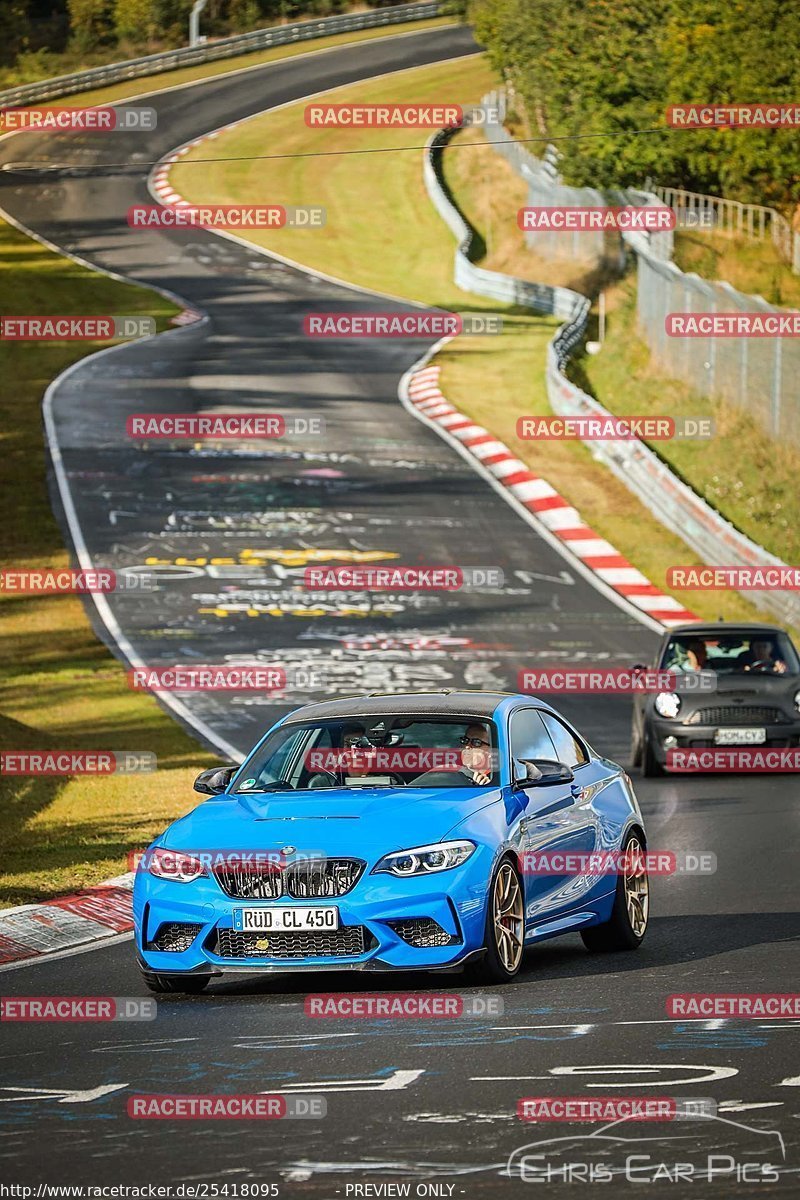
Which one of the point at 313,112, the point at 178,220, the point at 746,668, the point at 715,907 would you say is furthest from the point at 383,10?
the point at 715,907

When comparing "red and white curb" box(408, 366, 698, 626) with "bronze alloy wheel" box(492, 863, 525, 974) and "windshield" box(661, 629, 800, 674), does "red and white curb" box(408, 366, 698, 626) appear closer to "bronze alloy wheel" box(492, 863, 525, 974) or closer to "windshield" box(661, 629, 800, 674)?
"windshield" box(661, 629, 800, 674)

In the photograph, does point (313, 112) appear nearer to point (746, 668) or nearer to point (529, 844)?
point (746, 668)

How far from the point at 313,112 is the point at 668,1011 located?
73175mm

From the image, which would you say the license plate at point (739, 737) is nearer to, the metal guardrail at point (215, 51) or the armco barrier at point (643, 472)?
the armco barrier at point (643, 472)

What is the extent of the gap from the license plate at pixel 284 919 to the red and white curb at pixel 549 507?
21.8 meters

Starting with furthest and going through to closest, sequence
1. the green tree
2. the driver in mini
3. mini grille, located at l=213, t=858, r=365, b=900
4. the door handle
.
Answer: the green tree
the driver in mini
the door handle
mini grille, located at l=213, t=858, r=365, b=900

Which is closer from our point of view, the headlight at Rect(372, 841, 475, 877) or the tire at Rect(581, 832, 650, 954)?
the headlight at Rect(372, 841, 475, 877)

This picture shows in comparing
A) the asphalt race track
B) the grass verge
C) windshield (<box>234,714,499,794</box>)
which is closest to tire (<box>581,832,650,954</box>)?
the asphalt race track

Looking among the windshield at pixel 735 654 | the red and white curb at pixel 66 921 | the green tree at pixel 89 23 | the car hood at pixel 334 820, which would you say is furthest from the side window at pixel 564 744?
the green tree at pixel 89 23

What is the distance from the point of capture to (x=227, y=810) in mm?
10727

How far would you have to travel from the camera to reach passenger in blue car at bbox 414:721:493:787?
36.1ft

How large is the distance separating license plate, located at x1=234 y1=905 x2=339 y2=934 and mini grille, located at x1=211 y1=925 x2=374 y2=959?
30 mm

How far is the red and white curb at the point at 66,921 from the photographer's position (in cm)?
1218

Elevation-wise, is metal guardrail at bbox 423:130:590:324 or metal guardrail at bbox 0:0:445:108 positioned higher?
metal guardrail at bbox 0:0:445:108
